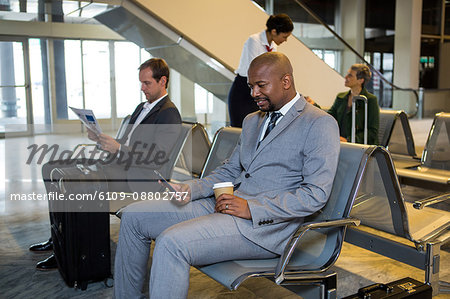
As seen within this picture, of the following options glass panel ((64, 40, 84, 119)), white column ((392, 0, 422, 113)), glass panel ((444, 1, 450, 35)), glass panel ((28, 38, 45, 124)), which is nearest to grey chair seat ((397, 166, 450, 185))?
glass panel ((64, 40, 84, 119))

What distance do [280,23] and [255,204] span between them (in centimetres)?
230

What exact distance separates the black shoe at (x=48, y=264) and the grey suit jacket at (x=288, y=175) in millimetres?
1544

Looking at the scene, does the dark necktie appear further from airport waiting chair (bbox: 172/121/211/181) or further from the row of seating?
airport waiting chair (bbox: 172/121/211/181)

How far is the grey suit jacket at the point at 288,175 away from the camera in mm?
1951

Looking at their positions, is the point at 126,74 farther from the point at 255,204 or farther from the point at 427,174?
the point at 255,204

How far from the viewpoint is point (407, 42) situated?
1432cm

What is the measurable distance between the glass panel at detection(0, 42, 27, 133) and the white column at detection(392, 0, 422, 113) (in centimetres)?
1091

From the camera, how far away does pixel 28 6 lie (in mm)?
5922

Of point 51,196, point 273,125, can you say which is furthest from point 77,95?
point 273,125

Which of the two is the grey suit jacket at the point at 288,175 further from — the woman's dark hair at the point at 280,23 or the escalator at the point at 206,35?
the escalator at the point at 206,35

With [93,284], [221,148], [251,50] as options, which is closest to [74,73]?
[251,50]

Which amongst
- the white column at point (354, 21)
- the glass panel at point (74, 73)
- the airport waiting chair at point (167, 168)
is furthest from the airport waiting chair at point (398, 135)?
the white column at point (354, 21)

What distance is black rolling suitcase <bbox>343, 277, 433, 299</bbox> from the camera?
1.91 metres

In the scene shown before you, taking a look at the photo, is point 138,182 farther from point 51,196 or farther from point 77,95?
point 77,95
